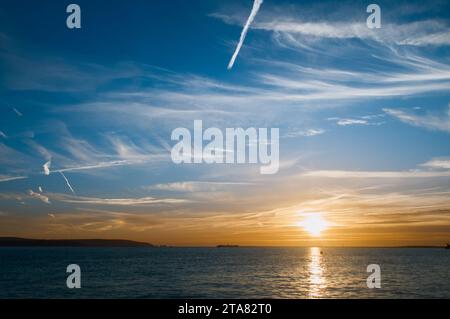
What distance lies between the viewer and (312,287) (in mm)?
60469

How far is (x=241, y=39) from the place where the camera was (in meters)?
33.6
